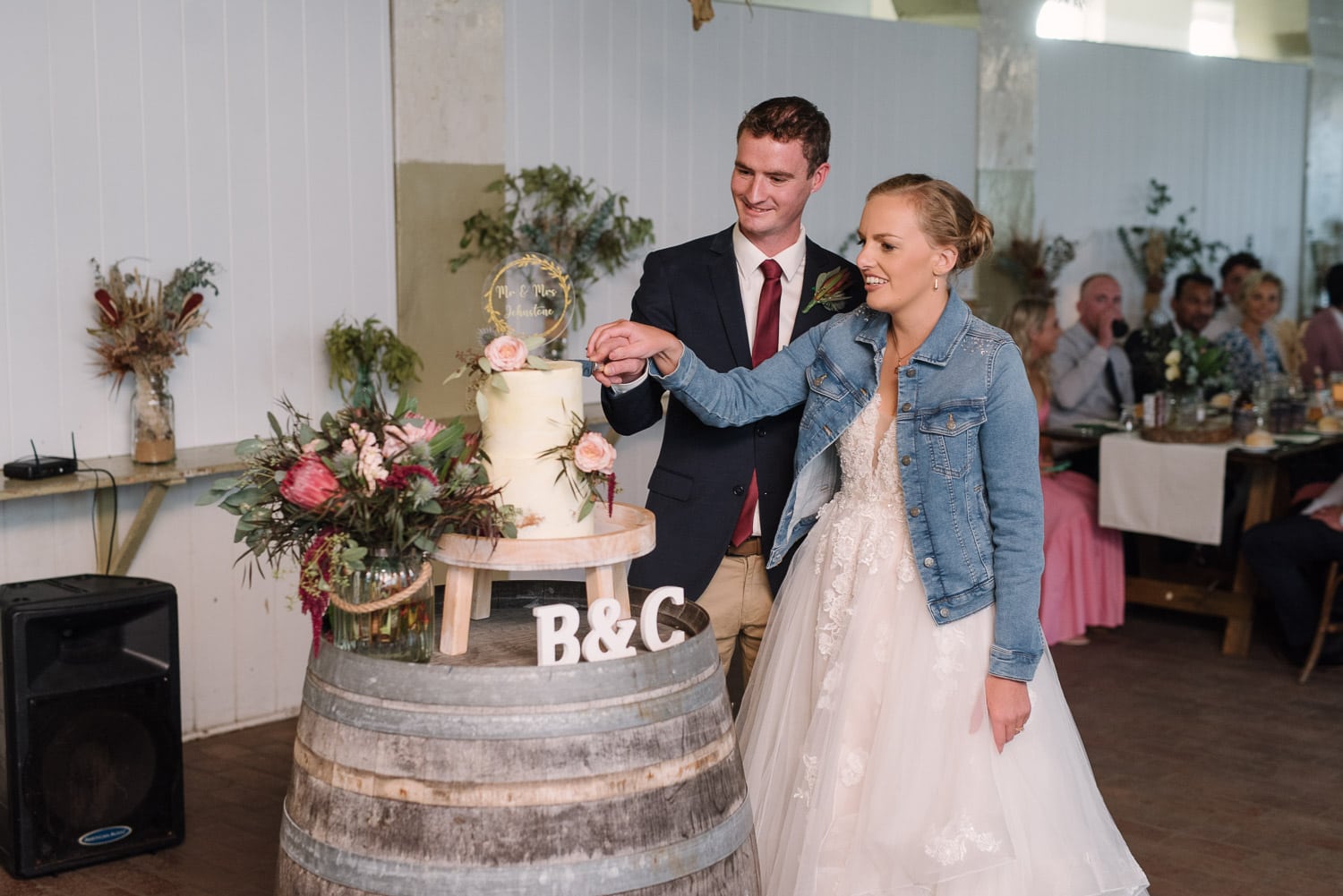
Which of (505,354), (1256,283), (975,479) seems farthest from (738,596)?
(1256,283)

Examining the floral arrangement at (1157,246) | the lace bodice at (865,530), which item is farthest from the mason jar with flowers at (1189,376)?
the lace bodice at (865,530)

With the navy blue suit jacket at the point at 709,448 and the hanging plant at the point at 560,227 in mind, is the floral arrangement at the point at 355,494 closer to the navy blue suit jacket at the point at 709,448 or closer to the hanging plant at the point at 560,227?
the navy blue suit jacket at the point at 709,448

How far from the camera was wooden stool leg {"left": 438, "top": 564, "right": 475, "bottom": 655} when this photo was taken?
2316 mm

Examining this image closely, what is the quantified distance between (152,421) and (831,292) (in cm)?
242

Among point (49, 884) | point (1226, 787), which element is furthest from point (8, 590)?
point (1226, 787)

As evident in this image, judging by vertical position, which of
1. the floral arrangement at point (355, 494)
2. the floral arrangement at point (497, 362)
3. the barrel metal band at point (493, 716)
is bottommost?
the barrel metal band at point (493, 716)

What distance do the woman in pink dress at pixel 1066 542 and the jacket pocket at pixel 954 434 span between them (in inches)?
137

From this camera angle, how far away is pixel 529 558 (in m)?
2.27

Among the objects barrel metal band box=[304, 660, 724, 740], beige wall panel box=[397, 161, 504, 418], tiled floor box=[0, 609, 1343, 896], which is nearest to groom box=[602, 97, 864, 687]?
barrel metal band box=[304, 660, 724, 740]

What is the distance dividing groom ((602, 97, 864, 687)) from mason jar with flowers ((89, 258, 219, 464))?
1.98 metres

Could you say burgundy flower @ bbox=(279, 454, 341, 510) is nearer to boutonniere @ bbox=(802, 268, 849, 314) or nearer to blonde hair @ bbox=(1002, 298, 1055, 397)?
boutonniere @ bbox=(802, 268, 849, 314)

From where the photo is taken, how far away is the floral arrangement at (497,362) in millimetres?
2309

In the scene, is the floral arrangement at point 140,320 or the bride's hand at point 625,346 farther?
the floral arrangement at point 140,320

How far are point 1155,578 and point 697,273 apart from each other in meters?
4.19
